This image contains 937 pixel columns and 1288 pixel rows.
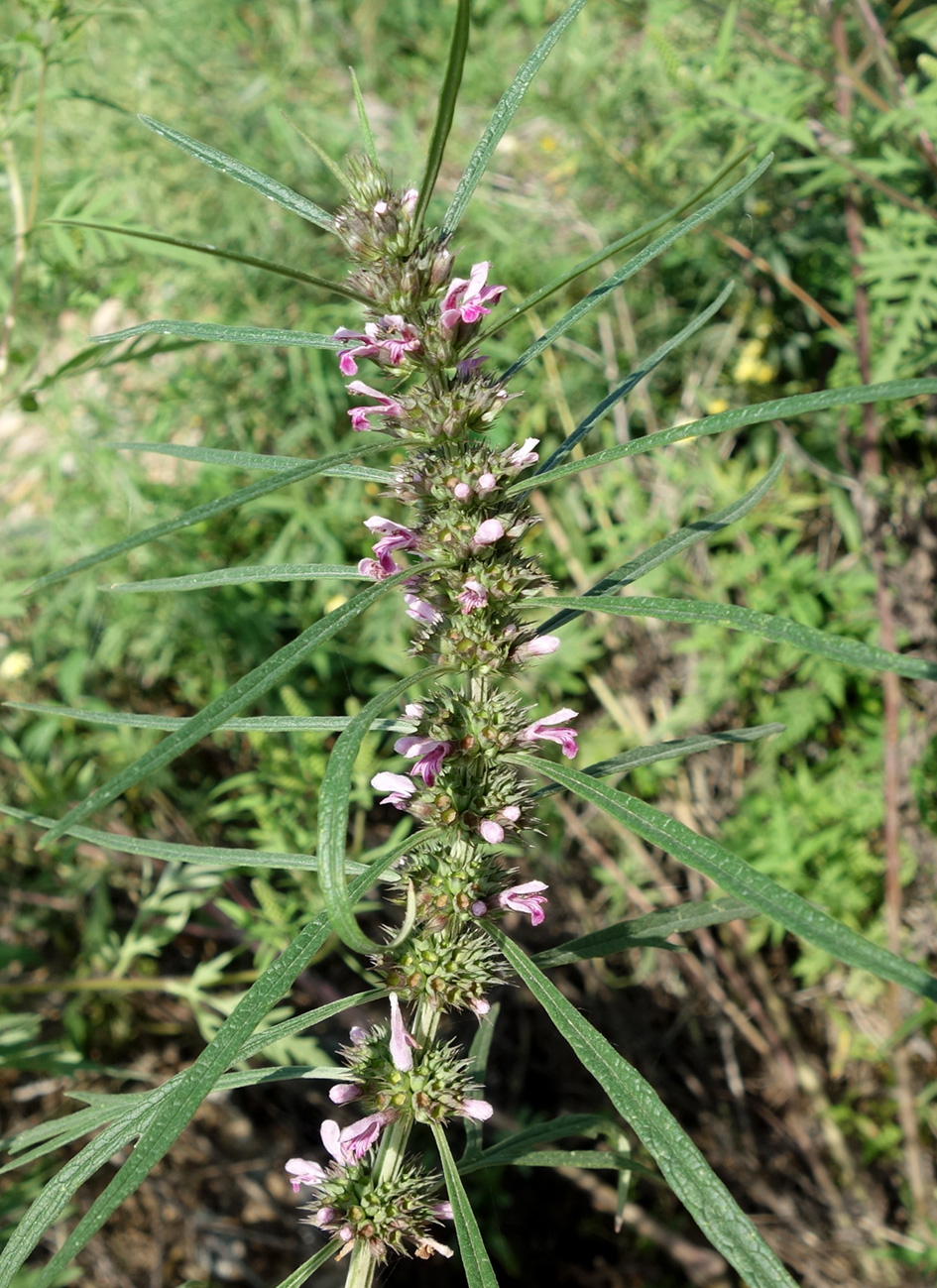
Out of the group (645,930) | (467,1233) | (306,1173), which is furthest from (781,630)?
(306,1173)

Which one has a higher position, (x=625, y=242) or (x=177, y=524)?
(x=625, y=242)

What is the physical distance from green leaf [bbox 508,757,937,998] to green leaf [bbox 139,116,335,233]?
1.97 ft

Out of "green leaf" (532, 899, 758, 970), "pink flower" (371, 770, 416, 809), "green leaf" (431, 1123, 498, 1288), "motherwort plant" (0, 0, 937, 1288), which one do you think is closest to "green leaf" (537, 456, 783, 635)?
"motherwort plant" (0, 0, 937, 1288)

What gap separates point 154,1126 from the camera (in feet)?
2.27

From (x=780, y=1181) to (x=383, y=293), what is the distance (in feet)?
7.93

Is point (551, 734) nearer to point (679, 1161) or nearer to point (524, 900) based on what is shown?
point (524, 900)

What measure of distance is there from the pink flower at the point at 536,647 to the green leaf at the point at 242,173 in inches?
17.2

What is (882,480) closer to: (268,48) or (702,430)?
(702,430)

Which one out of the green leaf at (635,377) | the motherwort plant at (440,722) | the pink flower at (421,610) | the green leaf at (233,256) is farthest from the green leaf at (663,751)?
the green leaf at (233,256)

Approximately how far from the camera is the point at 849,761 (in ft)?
8.24

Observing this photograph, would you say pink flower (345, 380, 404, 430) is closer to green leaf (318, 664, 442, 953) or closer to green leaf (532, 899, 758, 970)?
green leaf (318, 664, 442, 953)

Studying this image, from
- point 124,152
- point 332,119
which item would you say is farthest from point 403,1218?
point 124,152

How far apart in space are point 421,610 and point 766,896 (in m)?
0.46

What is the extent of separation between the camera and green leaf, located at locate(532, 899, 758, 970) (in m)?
1.10
